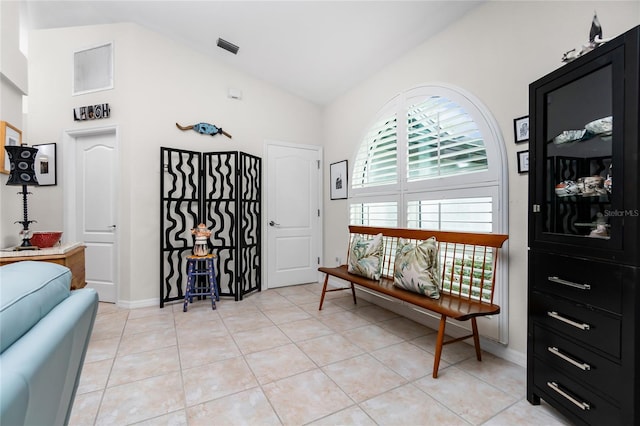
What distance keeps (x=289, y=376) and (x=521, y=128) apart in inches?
92.4

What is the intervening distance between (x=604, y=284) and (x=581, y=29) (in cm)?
155

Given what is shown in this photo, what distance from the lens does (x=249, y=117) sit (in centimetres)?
404

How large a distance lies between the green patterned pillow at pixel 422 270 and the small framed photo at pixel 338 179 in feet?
5.72

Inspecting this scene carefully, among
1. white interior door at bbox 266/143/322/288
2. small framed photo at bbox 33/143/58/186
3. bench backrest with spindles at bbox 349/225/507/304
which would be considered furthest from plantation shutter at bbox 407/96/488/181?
small framed photo at bbox 33/143/58/186

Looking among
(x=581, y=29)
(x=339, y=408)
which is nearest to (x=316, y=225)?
(x=339, y=408)

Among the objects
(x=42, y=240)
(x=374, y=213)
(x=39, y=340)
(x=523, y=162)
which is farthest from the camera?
(x=374, y=213)

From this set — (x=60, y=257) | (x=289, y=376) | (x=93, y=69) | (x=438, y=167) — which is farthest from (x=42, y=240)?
(x=438, y=167)

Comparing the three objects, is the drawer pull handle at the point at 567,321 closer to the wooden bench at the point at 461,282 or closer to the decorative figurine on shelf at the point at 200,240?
the wooden bench at the point at 461,282

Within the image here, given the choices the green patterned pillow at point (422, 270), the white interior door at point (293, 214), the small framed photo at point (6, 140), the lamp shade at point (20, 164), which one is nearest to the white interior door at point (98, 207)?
the small framed photo at point (6, 140)

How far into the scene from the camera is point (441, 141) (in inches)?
102

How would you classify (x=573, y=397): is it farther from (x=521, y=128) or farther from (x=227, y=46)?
(x=227, y=46)

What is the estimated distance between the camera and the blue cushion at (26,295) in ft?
2.04

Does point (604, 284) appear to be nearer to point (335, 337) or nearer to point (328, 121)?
point (335, 337)

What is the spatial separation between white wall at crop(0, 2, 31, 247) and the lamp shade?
0.15 metres
